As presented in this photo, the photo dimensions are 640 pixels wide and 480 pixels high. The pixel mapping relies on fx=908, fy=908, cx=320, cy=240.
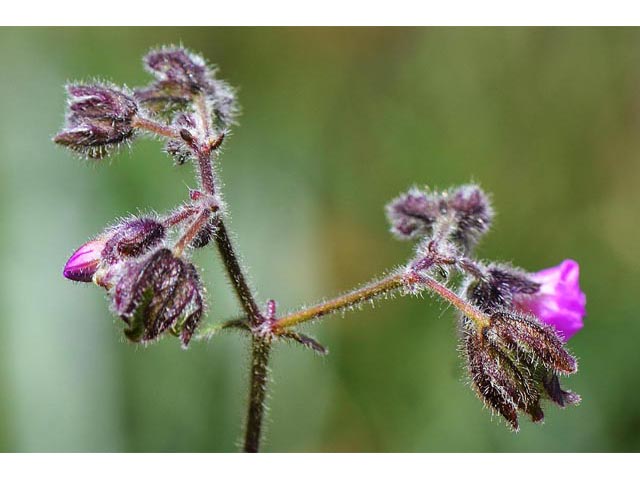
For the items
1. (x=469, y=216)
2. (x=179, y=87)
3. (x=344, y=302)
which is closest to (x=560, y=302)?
(x=469, y=216)

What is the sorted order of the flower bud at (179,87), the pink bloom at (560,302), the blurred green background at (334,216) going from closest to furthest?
the pink bloom at (560,302), the flower bud at (179,87), the blurred green background at (334,216)

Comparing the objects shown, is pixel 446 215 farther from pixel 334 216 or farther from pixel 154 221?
pixel 334 216

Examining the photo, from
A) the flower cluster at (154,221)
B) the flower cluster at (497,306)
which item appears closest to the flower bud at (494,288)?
the flower cluster at (497,306)

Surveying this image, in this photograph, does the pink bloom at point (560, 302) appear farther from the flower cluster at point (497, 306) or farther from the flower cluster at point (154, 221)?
the flower cluster at point (154, 221)

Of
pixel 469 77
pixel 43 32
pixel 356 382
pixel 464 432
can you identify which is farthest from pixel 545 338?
pixel 43 32

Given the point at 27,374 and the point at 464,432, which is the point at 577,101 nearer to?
the point at 464,432
